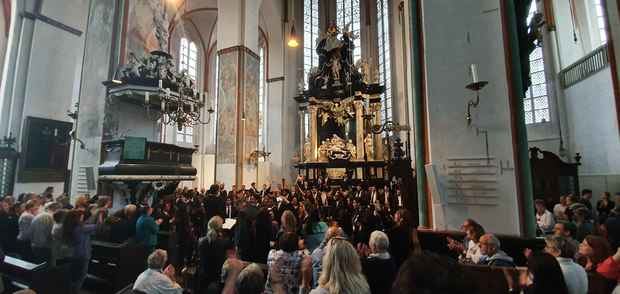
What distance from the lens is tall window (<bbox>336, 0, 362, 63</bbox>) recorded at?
57.3 feet

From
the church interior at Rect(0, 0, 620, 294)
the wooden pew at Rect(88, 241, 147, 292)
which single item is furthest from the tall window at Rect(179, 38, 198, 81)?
the wooden pew at Rect(88, 241, 147, 292)

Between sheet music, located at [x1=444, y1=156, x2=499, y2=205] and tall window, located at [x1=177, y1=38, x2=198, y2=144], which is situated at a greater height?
tall window, located at [x1=177, y1=38, x2=198, y2=144]

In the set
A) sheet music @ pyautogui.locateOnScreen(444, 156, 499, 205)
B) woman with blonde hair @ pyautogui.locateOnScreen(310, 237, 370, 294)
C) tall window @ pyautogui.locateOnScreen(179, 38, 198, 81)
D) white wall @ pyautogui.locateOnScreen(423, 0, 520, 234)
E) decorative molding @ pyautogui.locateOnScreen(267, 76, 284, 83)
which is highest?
tall window @ pyautogui.locateOnScreen(179, 38, 198, 81)

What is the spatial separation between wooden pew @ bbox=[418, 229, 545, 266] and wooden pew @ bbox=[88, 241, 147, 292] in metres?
3.58

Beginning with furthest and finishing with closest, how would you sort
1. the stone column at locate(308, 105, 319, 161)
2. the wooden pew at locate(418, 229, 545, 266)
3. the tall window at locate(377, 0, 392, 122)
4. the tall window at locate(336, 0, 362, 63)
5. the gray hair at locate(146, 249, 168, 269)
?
the tall window at locate(336, 0, 362, 63) → the tall window at locate(377, 0, 392, 122) → the stone column at locate(308, 105, 319, 161) → the wooden pew at locate(418, 229, 545, 266) → the gray hair at locate(146, 249, 168, 269)

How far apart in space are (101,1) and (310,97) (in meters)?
9.56

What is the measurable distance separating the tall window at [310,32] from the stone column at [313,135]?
11.1 ft

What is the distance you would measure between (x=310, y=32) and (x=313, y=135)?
24.0 feet

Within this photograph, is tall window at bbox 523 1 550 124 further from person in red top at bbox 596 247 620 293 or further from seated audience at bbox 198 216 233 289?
seated audience at bbox 198 216 233 289

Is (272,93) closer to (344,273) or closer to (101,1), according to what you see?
(101,1)

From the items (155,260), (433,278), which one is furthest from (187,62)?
(433,278)

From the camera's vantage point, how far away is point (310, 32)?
18.0m

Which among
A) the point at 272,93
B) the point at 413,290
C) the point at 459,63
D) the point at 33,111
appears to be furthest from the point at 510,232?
the point at 272,93

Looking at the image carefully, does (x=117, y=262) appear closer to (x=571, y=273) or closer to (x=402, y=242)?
(x=402, y=242)
